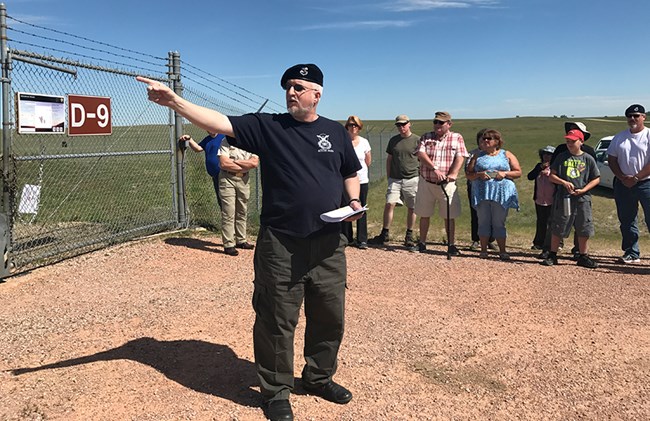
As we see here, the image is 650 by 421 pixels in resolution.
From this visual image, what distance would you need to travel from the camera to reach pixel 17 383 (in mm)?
3797

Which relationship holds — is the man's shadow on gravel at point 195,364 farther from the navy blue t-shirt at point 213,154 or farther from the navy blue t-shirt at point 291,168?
the navy blue t-shirt at point 213,154

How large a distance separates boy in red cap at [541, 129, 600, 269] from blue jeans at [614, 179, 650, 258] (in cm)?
49

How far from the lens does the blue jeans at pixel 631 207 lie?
7223 mm

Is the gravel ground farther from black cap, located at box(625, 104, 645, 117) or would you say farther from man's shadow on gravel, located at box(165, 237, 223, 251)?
black cap, located at box(625, 104, 645, 117)

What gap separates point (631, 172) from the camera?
285 inches

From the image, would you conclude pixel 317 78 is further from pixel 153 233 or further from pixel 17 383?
pixel 153 233

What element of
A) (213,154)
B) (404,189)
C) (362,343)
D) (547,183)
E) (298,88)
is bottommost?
(362,343)

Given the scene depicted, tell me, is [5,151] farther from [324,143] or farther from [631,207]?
[631,207]

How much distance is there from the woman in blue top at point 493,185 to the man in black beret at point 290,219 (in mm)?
4406

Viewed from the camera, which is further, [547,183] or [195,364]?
[547,183]

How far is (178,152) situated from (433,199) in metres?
3.95

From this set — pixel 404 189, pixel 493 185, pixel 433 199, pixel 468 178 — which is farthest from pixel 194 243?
pixel 493 185

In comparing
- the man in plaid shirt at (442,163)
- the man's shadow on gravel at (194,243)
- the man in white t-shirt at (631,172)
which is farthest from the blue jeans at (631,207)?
the man's shadow on gravel at (194,243)

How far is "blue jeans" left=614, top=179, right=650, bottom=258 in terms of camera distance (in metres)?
7.22
